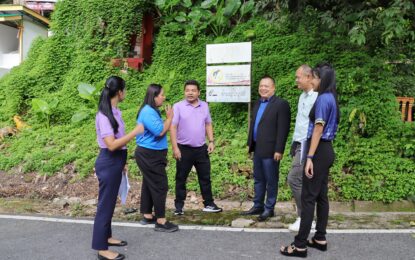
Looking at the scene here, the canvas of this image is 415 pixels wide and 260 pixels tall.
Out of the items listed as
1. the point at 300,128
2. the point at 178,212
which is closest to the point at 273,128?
the point at 300,128

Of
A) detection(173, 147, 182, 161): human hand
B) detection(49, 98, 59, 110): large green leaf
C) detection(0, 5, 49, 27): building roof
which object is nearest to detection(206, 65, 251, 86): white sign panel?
detection(173, 147, 182, 161): human hand

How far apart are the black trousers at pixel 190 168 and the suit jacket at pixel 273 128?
0.76 metres

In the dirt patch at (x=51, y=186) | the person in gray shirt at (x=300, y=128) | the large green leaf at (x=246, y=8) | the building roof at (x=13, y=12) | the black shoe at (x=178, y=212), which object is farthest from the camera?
the building roof at (x=13, y=12)

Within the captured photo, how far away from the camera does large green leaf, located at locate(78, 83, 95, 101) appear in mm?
10086

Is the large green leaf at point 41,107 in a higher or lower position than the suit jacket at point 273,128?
higher

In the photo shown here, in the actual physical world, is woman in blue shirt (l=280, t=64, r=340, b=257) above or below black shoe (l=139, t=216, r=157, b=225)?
above

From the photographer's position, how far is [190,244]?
14.4ft

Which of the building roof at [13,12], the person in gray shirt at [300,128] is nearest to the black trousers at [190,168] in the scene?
the person in gray shirt at [300,128]

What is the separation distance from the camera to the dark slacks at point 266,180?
5227 millimetres

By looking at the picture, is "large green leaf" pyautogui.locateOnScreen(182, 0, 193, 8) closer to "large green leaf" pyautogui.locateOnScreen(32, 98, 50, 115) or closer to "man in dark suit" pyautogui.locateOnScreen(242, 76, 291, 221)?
"large green leaf" pyautogui.locateOnScreen(32, 98, 50, 115)

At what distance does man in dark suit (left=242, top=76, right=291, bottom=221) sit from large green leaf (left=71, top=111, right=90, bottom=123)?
5583mm

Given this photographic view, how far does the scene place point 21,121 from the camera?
10.6 meters

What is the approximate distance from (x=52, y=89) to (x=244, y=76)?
6247 mm

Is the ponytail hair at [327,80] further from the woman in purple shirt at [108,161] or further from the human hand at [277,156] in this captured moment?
the woman in purple shirt at [108,161]
